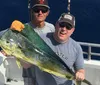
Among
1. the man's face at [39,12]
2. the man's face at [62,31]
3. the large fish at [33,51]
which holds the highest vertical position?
the man's face at [39,12]

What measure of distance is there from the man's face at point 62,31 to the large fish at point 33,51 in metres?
0.18

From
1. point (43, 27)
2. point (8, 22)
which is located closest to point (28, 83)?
point (43, 27)

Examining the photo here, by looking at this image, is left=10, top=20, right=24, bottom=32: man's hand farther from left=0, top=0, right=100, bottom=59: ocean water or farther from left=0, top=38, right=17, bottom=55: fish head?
left=0, top=0, right=100, bottom=59: ocean water

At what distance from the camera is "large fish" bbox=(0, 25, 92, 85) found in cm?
385

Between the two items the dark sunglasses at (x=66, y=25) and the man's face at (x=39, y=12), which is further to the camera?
the man's face at (x=39, y=12)

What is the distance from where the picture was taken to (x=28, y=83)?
15.9 feet

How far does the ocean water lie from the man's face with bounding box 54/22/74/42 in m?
6.14

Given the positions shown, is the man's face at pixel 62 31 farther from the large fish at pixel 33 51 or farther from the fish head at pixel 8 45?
the fish head at pixel 8 45

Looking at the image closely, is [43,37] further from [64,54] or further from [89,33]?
[89,33]

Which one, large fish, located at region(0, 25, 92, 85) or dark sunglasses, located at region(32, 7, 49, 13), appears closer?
large fish, located at region(0, 25, 92, 85)

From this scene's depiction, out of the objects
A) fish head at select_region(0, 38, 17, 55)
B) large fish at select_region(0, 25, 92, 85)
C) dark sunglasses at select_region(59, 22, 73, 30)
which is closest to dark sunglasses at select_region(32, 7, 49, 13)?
dark sunglasses at select_region(59, 22, 73, 30)

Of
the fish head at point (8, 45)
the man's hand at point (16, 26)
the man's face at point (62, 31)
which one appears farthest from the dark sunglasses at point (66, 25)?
the fish head at point (8, 45)

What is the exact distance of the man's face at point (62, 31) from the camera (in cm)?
415

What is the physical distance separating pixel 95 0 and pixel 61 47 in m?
8.64
